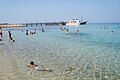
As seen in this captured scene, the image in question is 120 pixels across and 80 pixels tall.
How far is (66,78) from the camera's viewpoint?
1300 cm

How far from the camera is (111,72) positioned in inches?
563

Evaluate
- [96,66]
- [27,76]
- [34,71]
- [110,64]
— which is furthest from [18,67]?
[110,64]

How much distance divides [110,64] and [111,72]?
249 centimetres

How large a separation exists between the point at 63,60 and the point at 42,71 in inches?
153

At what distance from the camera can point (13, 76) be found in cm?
1351

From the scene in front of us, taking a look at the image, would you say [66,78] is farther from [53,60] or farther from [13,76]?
[53,60]

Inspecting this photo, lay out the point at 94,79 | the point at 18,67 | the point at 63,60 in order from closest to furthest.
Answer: the point at 94,79 → the point at 18,67 → the point at 63,60

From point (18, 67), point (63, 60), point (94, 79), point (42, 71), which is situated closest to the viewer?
point (94, 79)

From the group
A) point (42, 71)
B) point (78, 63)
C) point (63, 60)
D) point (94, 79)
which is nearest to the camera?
point (94, 79)

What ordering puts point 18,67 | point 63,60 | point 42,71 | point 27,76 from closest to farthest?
point 27,76, point 42,71, point 18,67, point 63,60

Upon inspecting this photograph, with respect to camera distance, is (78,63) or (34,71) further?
(78,63)

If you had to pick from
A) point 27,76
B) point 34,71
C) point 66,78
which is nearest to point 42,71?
point 34,71

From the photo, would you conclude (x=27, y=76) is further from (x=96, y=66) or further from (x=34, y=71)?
(x=96, y=66)

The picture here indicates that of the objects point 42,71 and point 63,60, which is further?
point 63,60
